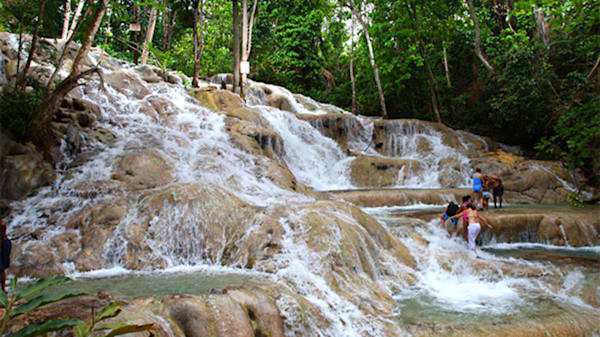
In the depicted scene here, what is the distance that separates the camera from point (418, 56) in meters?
19.9

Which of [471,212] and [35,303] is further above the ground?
[35,303]

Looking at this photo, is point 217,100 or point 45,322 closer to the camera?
point 45,322

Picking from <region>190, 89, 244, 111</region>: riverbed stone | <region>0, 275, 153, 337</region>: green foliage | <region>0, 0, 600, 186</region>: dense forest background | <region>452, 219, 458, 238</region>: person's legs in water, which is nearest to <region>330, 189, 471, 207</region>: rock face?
<region>452, 219, 458, 238</region>: person's legs in water

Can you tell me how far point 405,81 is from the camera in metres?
23.6

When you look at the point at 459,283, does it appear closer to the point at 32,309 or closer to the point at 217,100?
the point at 32,309

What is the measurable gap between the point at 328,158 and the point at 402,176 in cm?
289

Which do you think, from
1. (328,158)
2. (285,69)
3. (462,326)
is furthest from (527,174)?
(285,69)

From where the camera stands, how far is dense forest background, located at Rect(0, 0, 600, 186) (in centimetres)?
1675

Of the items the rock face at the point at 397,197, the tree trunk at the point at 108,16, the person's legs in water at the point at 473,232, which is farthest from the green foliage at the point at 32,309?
the rock face at the point at 397,197

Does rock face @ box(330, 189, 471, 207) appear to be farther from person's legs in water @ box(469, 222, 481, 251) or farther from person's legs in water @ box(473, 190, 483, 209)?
person's legs in water @ box(469, 222, 481, 251)

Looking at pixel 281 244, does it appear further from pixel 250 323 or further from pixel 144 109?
pixel 144 109

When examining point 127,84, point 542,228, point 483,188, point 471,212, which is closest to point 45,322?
point 471,212

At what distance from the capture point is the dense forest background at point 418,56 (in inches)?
659

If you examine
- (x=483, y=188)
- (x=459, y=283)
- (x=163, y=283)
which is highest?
(x=483, y=188)
